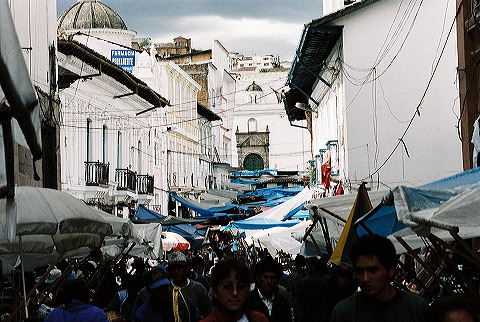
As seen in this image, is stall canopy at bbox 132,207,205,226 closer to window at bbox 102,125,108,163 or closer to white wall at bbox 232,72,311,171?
window at bbox 102,125,108,163

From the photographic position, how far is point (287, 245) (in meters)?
23.8

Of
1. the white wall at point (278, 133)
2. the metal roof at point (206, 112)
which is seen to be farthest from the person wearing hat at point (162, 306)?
the white wall at point (278, 133)

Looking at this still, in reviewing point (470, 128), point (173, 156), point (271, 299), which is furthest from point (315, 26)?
point (173, 156)

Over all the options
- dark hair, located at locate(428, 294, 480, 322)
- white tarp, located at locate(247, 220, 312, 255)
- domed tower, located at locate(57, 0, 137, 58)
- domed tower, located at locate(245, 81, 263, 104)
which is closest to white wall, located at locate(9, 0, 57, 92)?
Answer: white tarp, located at locate(247, 220, 312, 255)

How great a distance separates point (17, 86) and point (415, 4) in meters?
18.2

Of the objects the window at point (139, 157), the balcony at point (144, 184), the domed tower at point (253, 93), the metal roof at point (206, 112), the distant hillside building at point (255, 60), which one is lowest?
the balcony at point (144, 184)

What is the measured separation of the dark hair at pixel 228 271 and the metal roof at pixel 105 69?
2021cm

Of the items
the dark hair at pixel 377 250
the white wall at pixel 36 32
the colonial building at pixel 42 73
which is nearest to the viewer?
the dark hair at pixel 377 250

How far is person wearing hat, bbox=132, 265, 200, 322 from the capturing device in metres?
8.26

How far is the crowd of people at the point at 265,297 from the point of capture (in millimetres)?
5539

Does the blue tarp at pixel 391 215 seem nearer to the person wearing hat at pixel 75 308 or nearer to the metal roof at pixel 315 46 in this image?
the person wearing hat at pixel 75 308

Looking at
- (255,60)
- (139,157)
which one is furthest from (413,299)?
(255,60)

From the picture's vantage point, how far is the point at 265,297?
29.4ft

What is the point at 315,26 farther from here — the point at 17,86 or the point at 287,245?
the point at 17,86
